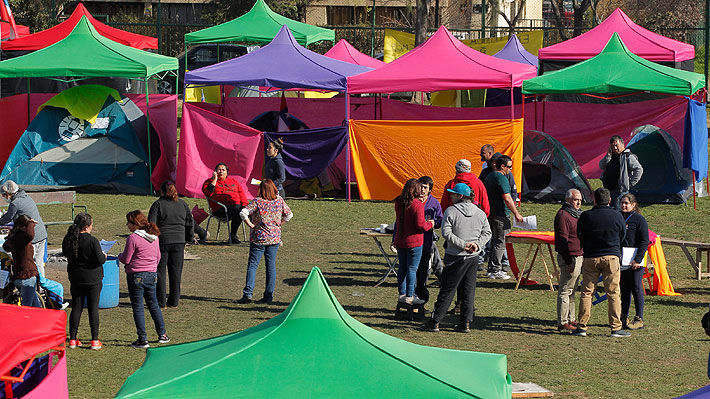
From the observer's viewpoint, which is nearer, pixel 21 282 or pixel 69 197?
pixel 21 282

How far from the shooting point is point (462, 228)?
33.9 feet

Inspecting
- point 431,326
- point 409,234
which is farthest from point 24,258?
point 431,326

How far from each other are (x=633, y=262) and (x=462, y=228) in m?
1.84

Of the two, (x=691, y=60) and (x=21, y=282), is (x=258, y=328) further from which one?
(x=691, y=60)

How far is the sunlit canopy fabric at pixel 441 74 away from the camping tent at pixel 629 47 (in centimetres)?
451

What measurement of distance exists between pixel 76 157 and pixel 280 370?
16.6 metres

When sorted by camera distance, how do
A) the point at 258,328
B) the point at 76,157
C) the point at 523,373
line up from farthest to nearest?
the point at 76,157 → the point at 523,373 → the point at 258,328

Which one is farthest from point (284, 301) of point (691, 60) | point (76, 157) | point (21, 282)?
point (691, 60)

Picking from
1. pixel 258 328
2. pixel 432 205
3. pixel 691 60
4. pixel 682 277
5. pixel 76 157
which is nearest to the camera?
pixel 258 328

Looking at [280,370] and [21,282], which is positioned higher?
[280,370]

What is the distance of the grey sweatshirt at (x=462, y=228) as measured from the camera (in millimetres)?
10320

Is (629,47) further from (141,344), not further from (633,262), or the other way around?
(141,344)

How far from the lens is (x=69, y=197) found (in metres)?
16.2

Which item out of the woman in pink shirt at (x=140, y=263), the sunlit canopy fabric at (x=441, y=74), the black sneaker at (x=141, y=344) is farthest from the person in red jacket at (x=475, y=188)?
the sunlit canopy fabric at (x=441, y=74)
